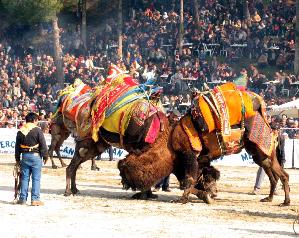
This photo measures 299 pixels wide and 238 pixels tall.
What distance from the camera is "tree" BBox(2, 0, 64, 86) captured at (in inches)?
1654

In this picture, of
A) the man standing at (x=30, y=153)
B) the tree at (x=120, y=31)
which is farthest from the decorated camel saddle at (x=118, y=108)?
the tree at (x=120, y=31)

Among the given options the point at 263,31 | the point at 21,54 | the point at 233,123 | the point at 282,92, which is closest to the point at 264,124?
the point at 233,123

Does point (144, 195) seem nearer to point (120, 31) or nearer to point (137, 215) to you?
point (137, 215)

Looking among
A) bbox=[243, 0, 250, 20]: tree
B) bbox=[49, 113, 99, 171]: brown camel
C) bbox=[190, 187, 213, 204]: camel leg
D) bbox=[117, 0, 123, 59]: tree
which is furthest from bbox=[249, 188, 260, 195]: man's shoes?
bbox=[117, 0, 123, 59]: tree

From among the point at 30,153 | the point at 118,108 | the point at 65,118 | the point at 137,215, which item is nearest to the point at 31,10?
the point at 65,118

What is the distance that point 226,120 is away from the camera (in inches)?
611

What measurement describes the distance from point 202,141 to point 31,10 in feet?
97.6

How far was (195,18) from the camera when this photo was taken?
4119cm

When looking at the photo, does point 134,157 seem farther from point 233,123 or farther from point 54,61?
point 54,61

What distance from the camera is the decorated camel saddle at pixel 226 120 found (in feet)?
51.1

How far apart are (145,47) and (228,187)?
21642mm

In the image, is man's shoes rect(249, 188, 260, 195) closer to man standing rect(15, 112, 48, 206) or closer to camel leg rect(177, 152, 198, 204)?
camel leg rect(177, 152, 198, 204)

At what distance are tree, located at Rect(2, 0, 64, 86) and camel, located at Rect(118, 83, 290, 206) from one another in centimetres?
2466

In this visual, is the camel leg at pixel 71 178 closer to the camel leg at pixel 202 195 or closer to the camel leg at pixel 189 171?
the camel leg at pixel 189 171
